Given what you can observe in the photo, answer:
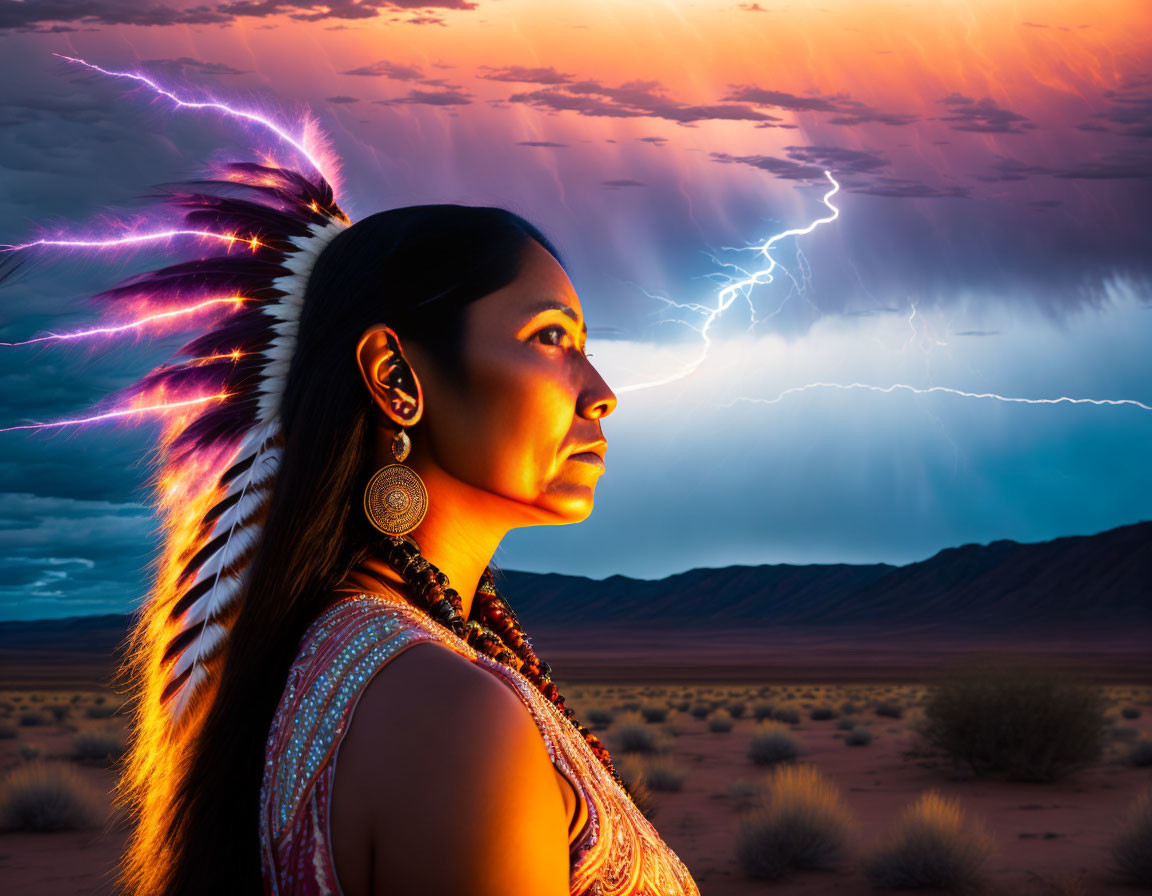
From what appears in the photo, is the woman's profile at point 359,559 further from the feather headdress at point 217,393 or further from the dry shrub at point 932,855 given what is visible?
the dry shrub at point 932,855

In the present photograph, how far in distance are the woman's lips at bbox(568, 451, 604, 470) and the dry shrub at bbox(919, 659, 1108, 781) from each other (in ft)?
64.0

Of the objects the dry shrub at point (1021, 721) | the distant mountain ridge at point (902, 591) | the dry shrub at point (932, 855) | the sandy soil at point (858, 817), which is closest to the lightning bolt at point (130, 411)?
the sandy soil at point (858, 817)

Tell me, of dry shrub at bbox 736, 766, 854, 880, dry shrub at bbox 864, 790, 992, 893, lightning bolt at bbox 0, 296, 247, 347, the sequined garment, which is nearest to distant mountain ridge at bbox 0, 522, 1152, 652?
dry shrub at bbox 736, 766, 854, 880

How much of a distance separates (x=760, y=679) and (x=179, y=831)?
63196mm

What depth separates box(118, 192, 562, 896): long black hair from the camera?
1.83 metres

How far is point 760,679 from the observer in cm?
6284

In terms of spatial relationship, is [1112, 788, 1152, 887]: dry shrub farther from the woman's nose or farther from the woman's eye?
the woman's eye

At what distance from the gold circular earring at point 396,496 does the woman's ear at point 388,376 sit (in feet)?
0.17

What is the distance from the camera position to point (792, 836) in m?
13.2

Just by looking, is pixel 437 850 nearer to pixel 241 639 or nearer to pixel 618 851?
pixel 618 851

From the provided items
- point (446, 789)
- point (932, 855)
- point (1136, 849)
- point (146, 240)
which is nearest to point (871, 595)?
point (1136, 849)

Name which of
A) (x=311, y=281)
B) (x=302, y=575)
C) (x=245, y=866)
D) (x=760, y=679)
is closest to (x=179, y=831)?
(x=245, y=866)

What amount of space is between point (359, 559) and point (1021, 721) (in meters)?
19.9

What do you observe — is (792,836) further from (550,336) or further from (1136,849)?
(550,336)
